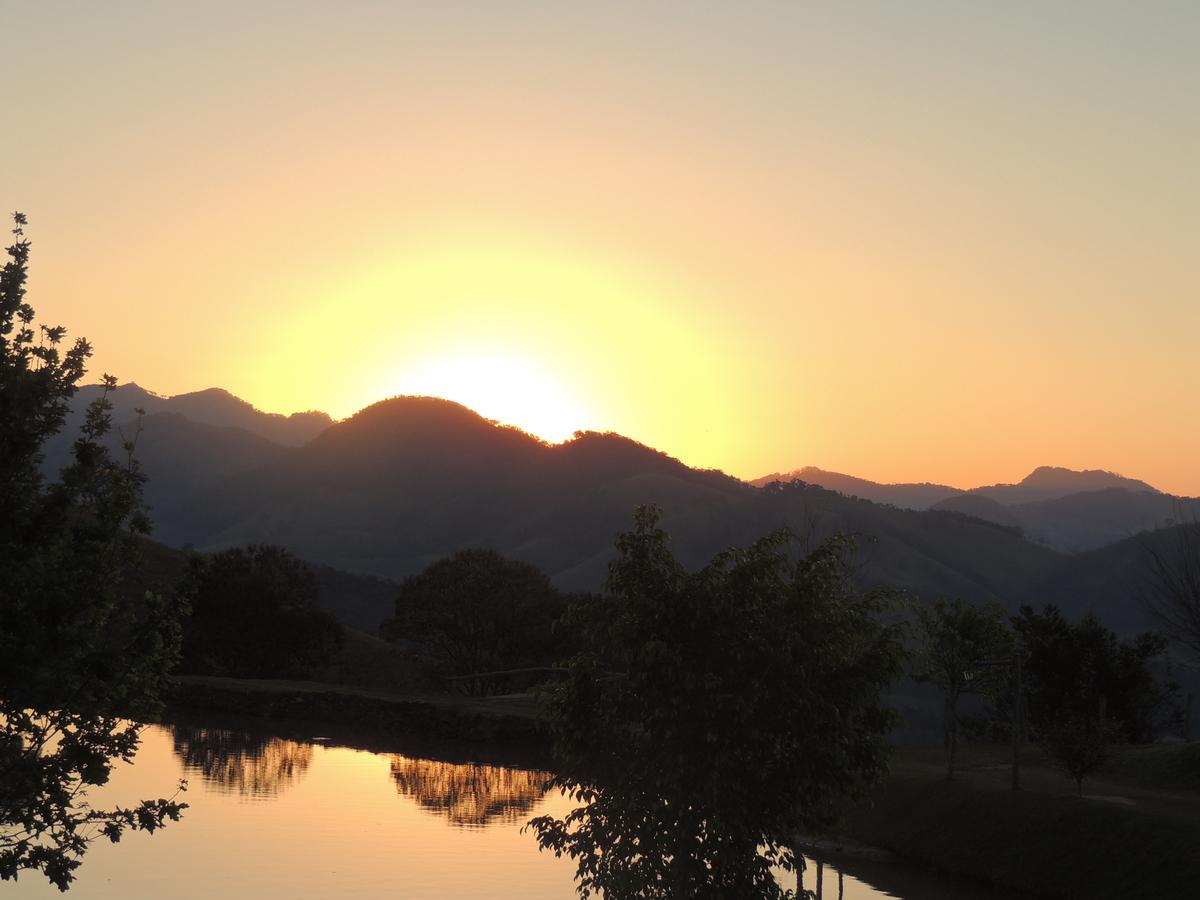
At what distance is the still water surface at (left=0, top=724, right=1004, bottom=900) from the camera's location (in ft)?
118

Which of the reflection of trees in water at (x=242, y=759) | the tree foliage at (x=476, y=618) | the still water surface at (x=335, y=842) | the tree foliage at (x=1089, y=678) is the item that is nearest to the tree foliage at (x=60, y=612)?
the still water surface at (x=335, y=842)

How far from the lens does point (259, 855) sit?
132 feet

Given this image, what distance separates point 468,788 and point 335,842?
17.3 metres

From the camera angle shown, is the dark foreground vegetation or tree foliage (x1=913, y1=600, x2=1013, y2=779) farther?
tree foliage (x1=913, y1=600, x2=1013, y2=779)

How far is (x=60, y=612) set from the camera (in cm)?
1698

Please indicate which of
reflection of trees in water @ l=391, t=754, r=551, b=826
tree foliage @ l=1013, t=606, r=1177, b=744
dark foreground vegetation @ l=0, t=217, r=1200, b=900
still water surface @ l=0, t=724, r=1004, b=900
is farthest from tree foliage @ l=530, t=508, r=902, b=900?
tree foliage @ l=1013, t=606, r=1177, b=744

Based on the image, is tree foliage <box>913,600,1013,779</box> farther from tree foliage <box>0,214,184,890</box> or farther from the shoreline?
tree foliage <box>0,214,184,890</box>

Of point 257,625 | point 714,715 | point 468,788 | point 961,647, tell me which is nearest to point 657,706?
point 714,715

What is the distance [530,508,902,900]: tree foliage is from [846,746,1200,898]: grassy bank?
19.0 ft

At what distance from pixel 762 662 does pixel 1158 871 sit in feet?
61.5

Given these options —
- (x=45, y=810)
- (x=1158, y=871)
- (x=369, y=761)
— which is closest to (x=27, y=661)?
(x=45, y=810)

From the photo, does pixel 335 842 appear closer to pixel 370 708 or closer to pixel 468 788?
pixel 468 788

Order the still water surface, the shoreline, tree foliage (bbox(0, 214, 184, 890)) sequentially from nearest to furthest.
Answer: tree foliage (bbox(0, 214, 184, 890)) → the shoreline → the still water surface

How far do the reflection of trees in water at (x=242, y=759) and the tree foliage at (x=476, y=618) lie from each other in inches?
1264
